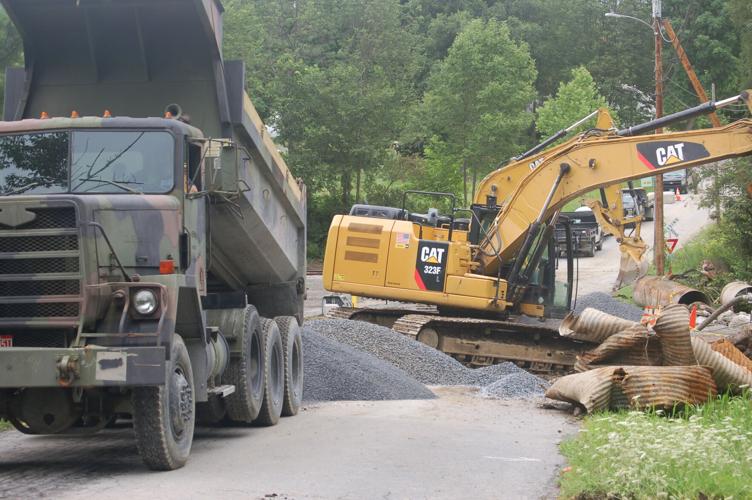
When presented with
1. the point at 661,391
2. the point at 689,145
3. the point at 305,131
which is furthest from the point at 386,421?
the point at 305,131

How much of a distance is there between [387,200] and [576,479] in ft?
147

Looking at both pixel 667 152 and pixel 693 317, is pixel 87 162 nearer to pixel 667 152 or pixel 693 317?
pixel 667 152

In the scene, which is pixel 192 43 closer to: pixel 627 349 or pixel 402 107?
pixel 627 349

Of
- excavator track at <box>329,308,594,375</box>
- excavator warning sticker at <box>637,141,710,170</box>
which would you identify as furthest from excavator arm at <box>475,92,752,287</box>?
excavator track at <box>329,308,594,375</box>

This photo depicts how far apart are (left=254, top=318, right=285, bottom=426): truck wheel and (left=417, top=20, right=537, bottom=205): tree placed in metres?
39.7

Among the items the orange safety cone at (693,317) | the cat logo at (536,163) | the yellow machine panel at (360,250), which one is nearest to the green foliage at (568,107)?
the orange safety cone at (693,317)

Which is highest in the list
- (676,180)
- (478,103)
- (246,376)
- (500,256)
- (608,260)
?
(478,103)

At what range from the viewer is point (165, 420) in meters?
9.46

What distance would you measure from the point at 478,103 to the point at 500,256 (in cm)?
3387

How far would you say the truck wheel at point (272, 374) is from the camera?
13.2 meters

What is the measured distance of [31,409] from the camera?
9680 millimetres

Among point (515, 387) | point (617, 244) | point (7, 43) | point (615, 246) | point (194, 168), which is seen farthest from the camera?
point (617, 244)

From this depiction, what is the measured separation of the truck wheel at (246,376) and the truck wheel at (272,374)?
159mm

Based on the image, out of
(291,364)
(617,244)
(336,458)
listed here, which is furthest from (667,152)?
(617,244)
